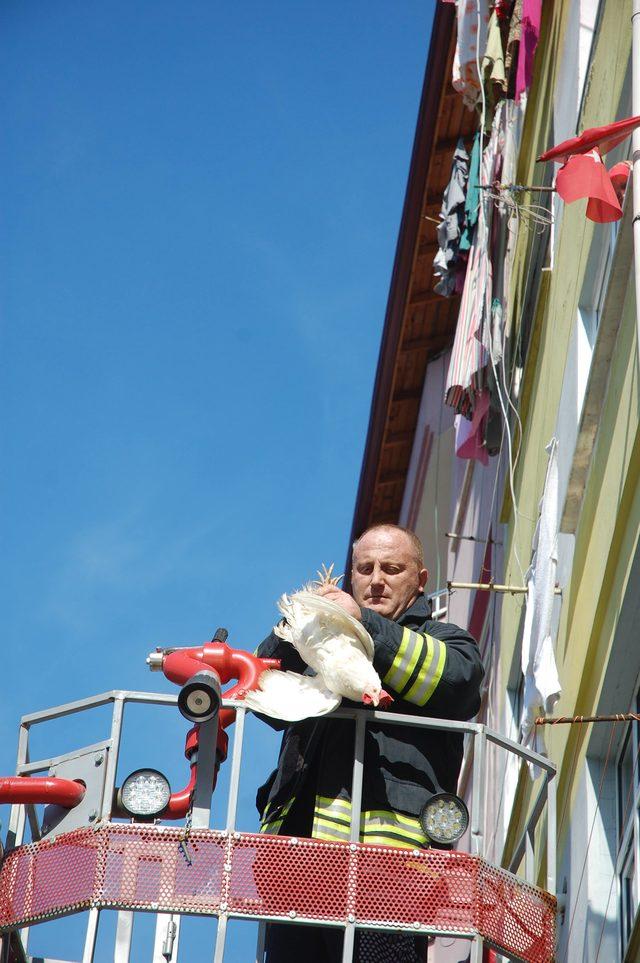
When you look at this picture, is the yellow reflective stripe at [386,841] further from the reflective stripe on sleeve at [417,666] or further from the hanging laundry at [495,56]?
the hanging laundry at [495,56]

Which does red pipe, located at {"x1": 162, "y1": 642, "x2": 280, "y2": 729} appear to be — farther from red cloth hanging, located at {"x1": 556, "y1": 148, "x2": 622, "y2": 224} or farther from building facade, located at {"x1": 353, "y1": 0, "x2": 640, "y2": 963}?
red cloth hanging, located at {"x1": 556, "y1": 148, "x2": 622, "y2": 224}

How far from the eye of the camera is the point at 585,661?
7238 millimetres

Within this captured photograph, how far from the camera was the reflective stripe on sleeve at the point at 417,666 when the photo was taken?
210 inches

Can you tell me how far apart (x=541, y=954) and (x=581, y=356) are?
4379 millimetres

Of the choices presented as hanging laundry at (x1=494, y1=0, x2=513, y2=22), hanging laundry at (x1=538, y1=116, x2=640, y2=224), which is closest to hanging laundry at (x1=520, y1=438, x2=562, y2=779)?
hanging laundry at (x1=538, y1=116, x2=640, y2=224)

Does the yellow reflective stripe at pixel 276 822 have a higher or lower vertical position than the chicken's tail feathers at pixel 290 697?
lower

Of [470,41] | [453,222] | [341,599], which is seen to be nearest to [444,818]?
[341,599]

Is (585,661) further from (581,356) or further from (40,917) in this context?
(40,917)

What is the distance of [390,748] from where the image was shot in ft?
18.0

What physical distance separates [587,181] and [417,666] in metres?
2.21

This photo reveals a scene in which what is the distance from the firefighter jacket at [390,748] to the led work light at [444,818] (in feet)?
0.62

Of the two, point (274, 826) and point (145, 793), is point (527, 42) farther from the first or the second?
point (145, 793)

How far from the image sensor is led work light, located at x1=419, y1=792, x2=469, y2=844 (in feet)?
16.7

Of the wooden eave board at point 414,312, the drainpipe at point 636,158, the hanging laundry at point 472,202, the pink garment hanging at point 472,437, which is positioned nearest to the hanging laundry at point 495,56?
the hanging laundry at point 472,202
